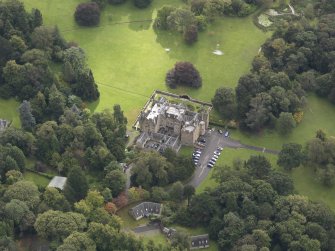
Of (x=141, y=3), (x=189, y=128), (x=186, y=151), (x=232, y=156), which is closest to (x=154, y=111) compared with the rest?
(x=189, y=128)

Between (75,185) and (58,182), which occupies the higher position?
(75,185)

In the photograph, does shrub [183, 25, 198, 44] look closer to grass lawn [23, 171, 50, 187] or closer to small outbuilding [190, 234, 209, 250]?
grass lawn [23, 171, 50, 187]

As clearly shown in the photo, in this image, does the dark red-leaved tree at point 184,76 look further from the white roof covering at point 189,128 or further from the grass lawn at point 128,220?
the grass lawn at point 128,220

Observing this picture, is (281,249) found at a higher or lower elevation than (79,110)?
lower

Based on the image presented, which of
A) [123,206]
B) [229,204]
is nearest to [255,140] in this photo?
[229,204]

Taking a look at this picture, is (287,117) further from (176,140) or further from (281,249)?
(281,249)

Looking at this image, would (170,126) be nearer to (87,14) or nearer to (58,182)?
(58,182)
